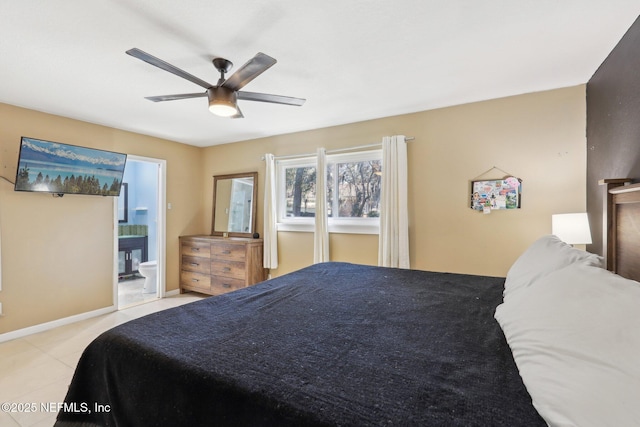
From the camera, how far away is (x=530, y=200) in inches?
104

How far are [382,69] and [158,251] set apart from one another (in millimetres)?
3890

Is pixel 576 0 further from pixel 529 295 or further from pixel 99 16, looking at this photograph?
pixel 99 16

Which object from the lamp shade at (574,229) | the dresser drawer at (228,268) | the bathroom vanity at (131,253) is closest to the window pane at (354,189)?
the dresser drawer at (228,268)

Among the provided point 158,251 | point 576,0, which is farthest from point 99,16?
point 158,251

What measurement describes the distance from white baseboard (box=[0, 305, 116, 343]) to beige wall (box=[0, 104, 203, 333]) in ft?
0.14

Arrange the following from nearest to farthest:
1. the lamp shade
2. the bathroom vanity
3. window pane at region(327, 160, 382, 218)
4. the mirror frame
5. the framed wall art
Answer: the lamp shade → the framed wall art → window pane at region(327, 160, 382, 218) → the mirror frame → the bathroom vanity

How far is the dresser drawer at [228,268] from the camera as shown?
3.89 m

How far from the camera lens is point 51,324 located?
3.15 metres

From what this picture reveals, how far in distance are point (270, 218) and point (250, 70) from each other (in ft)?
8.06

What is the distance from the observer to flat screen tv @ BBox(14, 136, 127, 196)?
9.37 feet

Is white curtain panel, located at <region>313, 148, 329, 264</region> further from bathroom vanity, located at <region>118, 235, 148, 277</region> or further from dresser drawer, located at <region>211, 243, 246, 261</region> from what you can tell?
bathroom vanity, located at <region>118, 235, 148, 277</region>

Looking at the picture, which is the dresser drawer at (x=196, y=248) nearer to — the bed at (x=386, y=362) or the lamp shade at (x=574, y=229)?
the bed at (x=386, y=362)

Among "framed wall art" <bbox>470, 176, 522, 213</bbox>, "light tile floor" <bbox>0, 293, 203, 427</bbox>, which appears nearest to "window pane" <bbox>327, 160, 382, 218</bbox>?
"framed wall art" <bbox>470, 176, 522, 213</bbox>

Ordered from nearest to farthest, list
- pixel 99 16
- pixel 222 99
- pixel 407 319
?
pixel 407 319 < pixel 99 16 < pixel 222 99
